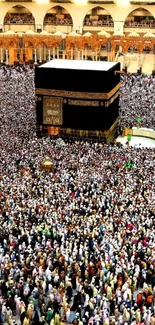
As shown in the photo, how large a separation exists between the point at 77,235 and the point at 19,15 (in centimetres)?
3036

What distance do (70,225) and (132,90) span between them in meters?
12.8

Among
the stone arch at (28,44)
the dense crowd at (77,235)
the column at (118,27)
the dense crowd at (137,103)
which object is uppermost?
the column at (118,27)

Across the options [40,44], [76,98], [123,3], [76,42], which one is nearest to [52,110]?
[76,98]

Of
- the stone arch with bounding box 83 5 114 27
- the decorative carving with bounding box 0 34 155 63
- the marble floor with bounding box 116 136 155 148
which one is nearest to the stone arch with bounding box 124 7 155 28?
the stone arch with bounding box 83 5 114 27

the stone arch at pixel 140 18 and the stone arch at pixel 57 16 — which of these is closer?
the stone arch at pixel 140 18

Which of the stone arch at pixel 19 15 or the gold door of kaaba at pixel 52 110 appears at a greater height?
the stone arch at pixel 19 15

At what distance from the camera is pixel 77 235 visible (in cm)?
902

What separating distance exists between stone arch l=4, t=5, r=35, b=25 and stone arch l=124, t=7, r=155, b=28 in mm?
7241

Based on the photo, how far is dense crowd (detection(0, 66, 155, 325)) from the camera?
23.8 feet

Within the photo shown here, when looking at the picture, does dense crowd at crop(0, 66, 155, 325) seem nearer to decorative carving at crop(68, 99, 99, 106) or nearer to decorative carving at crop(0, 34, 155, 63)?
decorative carving at crop(68, 99, 99, 106)

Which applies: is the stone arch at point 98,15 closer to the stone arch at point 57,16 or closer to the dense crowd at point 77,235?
the stone arch at point 57,16

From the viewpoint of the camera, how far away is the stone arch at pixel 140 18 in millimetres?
32688

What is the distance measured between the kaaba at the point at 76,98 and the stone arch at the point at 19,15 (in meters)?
18.7

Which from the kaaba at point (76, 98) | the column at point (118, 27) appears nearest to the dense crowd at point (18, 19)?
the column at point (118, 27)
